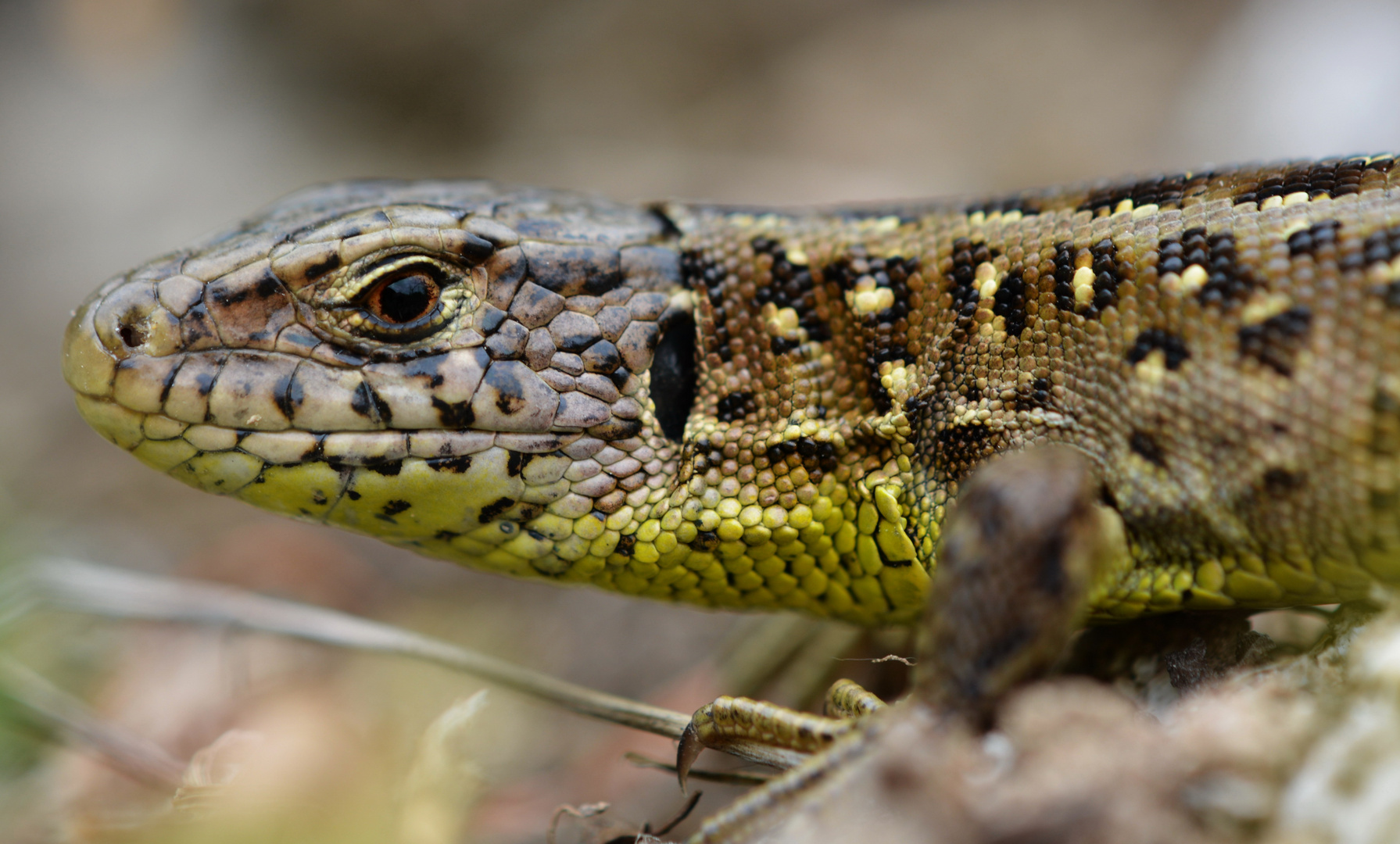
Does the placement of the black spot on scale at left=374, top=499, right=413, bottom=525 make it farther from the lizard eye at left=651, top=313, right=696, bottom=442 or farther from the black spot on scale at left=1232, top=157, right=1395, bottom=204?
the black spot on scale at left=1232, top=157, right=1395, bottom=204

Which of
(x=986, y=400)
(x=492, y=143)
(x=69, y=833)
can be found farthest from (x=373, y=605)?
(x=492, y=143)

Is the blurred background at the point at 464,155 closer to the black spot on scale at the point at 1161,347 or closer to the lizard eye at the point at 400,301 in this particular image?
the lizard eye at the point at 400,301

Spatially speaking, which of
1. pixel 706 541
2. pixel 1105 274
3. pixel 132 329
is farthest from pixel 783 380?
pixel 132 329

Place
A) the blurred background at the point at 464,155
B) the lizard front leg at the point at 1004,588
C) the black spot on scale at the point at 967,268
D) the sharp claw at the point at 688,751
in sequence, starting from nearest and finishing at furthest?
the lizard front leg at the point at 1004,588 → the sharp claw at the point at 688,751 → the black spot on scale at the point at 967,268 → the blurred background at the point at 464,155

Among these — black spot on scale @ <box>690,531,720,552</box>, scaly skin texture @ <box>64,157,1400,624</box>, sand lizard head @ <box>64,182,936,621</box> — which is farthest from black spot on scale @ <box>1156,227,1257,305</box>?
black spot on scale @ <box>690,531,720,552</box>

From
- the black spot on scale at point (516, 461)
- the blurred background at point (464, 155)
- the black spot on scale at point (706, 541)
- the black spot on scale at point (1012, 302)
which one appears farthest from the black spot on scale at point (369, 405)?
the black spot on scale at point (1012, 302)

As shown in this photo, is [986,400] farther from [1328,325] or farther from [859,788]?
[859,788]

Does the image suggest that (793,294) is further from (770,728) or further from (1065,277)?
(770,728)
